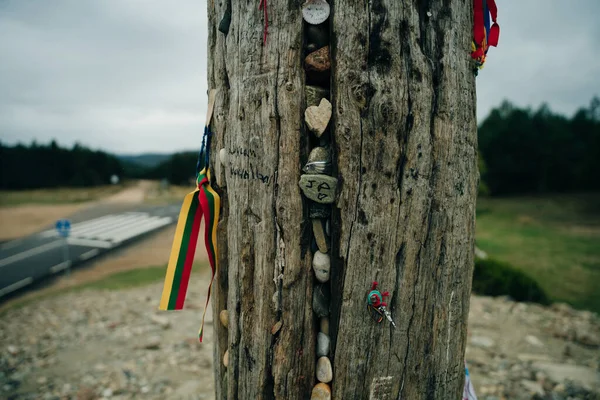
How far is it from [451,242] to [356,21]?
102cm

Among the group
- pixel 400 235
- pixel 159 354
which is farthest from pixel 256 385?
pixel 159 354

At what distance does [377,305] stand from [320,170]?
2.02ft

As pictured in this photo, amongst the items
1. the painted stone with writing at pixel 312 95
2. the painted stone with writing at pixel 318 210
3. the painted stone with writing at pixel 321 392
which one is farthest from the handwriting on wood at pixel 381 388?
the painted stone with writing at pixel 312 95

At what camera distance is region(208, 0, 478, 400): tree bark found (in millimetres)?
1373

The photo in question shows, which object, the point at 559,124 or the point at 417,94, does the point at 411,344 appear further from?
the point at 559,124

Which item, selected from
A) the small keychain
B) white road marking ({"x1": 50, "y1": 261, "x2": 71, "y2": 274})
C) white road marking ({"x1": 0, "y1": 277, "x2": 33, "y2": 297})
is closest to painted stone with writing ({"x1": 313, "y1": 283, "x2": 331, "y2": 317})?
the small keychain

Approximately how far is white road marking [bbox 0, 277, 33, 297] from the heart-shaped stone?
9716 mm

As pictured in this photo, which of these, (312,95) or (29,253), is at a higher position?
(312,95)

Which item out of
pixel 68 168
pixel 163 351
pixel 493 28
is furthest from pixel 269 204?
pixel 68 168

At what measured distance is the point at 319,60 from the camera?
56.6 inches

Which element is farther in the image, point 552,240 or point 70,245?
point 552,240

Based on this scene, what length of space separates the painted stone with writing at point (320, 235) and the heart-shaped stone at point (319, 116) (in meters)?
0.39

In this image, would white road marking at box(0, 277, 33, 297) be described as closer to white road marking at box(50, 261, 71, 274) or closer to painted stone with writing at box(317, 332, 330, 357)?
white road marking at box(50, 261, 71, 274)

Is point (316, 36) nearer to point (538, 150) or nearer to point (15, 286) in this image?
point (15, 286)
